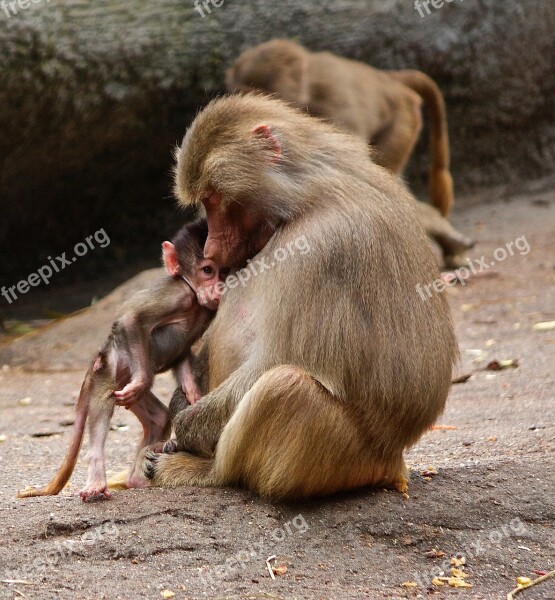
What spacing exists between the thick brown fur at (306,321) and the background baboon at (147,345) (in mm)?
185

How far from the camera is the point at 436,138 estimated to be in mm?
9430

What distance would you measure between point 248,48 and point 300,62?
94 cm

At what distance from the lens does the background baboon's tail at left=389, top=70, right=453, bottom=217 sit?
9414 mm

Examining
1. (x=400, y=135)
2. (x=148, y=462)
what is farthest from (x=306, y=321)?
(x=400, y=135)

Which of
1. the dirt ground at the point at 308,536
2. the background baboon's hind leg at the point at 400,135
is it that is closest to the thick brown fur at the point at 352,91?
the background baboon's hind leg at the point at 400,135

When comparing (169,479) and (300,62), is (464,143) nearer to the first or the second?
(300,62)

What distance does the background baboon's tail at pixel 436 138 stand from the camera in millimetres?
9414

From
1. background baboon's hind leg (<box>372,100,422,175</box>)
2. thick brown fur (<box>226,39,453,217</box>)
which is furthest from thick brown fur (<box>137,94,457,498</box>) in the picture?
background baboon's hind leg (<box>372,100,422,175</box>)

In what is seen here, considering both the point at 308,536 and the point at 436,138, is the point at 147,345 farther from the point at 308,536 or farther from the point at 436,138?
the point at 436,138

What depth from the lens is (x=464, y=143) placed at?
1106cm

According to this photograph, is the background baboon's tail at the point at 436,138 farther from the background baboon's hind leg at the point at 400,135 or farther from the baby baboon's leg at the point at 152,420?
the baby baboon's leg at the point at 152,420

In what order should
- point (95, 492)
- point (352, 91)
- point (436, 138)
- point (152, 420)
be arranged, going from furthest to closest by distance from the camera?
point (436, 138) < point (352, 91) < point (152, 420) < point (95, 492)

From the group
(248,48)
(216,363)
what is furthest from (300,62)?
(216,363)

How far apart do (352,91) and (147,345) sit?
5.60 m
